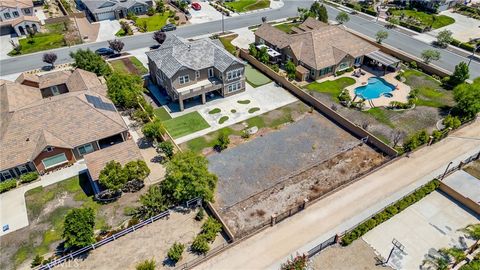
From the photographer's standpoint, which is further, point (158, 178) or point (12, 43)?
point (12, 43)

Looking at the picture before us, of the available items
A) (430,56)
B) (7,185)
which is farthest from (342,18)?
(7,185)

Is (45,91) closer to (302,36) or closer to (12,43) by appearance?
(12,43)

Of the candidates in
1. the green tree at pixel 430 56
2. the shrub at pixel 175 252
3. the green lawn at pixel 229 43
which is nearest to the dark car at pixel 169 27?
the green lawn at pixel 229 43

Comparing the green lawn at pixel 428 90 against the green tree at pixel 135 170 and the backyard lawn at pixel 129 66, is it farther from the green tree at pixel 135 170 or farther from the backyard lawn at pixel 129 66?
the backyard lawn at pixel 129 66

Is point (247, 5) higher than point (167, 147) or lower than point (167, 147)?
higher

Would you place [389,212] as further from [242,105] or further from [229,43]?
[229,43]

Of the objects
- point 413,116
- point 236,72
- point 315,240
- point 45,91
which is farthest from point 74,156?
point 413,116

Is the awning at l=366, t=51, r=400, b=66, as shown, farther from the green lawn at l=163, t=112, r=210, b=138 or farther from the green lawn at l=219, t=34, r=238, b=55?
the green lawn at l=163, t=112, r=210, b=138
